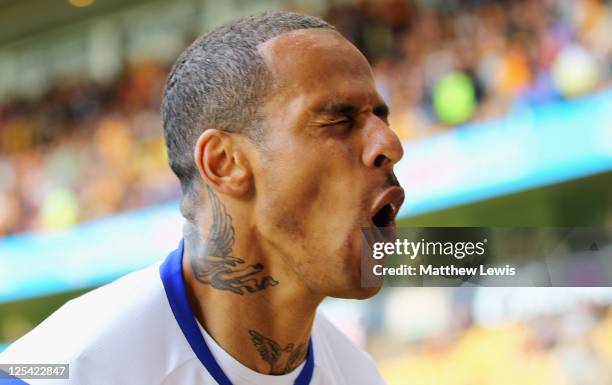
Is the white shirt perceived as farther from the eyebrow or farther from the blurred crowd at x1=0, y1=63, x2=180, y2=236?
the blurred crowd at x1=0, y1=63, x2=180, y2=236

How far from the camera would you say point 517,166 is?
2887mm

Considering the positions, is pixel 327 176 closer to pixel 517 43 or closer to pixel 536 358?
pixel 536 358

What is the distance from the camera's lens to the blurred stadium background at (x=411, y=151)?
934mm

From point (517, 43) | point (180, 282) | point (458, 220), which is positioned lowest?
point (458, 220)

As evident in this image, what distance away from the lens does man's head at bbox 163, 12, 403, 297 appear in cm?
72

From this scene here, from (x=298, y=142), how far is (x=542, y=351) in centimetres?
32

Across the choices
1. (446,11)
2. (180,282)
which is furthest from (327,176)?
(446,11)

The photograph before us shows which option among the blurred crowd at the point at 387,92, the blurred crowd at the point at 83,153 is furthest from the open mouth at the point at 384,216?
the blurred crowd at the point at 83,153

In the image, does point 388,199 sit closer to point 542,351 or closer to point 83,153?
point 542,351

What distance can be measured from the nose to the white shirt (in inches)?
7.4

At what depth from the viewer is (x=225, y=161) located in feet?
2.48

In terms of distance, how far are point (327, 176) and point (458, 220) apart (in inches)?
73.1

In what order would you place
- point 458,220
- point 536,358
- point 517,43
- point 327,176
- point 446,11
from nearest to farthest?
A: point 327,176
point 536,358
point 458,220
point 517,43
point 446,11

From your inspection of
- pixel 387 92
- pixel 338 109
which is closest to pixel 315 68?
pixel 338 109
